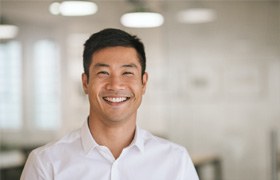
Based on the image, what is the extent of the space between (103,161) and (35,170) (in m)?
0.20

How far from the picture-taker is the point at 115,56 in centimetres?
159

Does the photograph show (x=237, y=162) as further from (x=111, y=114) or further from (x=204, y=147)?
(x=111, y=114)

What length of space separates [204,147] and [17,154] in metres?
1.41

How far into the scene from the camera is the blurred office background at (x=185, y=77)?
396cm

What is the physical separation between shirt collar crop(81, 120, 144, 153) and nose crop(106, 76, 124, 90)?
18 centimetres

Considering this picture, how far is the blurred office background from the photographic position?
156 inches

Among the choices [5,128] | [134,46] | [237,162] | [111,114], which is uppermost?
[134,46]

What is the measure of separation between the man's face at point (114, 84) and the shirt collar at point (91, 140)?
0.06 m

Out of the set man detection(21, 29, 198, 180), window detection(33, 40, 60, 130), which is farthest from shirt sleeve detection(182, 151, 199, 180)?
window detection(33, 40, 60, 130)

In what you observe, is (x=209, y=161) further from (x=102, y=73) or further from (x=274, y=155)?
(x=102, y=73)

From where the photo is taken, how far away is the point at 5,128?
4172mm

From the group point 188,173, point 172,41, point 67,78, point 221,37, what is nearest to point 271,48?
point 221,37

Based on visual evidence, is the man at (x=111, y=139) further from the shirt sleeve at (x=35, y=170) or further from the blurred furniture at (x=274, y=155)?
the blurred furniture at (x=274, y=155)

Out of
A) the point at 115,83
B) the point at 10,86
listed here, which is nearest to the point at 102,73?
the point at 115,83
